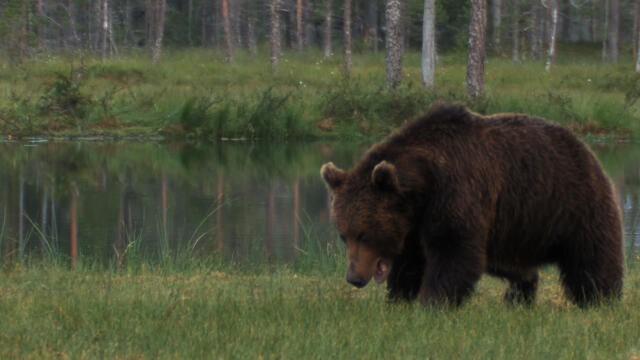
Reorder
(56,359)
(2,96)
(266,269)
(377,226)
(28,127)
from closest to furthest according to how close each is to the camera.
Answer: (56,359) < (377,226) < (266,269) < (28,127) < (2,96)

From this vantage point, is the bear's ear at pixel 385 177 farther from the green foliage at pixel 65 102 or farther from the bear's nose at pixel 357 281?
the green foliage at pixel 65 102

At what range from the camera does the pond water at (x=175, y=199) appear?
14.3 metres

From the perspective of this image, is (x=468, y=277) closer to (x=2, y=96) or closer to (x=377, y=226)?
(x=377, y=226)

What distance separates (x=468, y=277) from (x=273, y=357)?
5.83 ft

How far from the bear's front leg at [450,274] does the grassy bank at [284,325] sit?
114 millimetres

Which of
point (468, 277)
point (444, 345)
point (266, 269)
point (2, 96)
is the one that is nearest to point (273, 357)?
point (444, 345)

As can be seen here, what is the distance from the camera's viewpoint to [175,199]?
63.7 feet

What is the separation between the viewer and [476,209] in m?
7.60

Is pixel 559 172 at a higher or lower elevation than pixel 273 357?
higher

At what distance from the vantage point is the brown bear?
7.43 m

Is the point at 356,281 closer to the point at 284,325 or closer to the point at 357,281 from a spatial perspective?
the point at 357,281

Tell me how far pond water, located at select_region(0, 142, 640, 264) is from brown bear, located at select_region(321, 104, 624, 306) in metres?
4.56

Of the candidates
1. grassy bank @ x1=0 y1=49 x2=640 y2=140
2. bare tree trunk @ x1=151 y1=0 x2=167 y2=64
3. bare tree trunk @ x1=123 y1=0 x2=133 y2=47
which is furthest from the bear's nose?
bare tree trunk @ x1=123 y1=0 x2=133 y2=47

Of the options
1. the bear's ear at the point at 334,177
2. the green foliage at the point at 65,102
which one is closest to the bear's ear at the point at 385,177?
the bear's ear at the point at 334,177
